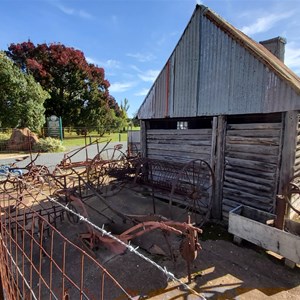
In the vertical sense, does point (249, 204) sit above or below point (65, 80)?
below

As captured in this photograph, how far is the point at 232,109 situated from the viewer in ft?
16.7

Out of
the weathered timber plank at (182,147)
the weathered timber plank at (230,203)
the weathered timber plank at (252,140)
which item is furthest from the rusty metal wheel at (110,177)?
the weathered timber plank at (252,140)

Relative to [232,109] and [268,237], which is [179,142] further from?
[268,237]

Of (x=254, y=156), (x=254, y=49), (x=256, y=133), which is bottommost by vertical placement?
(x=254, y=156)

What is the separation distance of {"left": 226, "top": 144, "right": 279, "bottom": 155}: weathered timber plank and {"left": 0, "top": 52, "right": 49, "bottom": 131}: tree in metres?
17.1

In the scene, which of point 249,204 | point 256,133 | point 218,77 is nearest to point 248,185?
point 249,204

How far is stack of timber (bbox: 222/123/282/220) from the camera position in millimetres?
4637

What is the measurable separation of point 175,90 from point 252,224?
405cm

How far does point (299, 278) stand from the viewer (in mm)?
3486

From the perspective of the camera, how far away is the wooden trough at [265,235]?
3584 mm

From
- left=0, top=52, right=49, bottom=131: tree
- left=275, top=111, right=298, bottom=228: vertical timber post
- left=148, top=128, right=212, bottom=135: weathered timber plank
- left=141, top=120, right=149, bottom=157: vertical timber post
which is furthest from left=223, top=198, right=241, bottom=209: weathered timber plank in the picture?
left=0, top=52, right=49, bottom=131: tree

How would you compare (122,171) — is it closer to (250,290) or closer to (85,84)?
(250,290)

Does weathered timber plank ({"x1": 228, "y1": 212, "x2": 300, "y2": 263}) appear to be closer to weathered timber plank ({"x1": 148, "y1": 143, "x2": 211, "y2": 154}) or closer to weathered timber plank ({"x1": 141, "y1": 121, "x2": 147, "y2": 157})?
weathered timber plank ({"x1": 148, "y1": 143, "x2": 211, "y2": 154})

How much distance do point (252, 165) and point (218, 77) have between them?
7.34 ft
